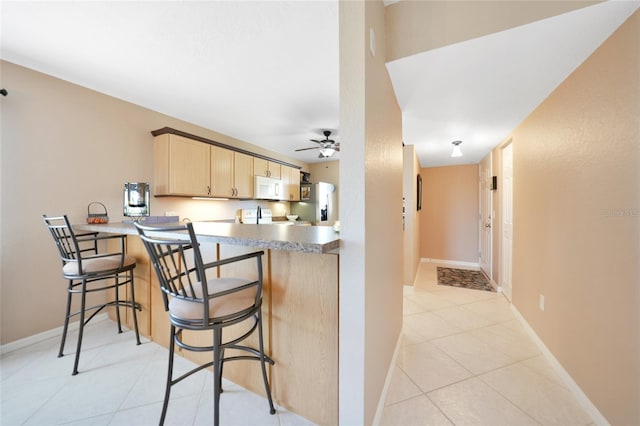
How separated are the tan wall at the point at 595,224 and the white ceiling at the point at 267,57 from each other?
0.67 ft

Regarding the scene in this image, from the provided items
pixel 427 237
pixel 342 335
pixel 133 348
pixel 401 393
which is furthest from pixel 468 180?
pixel 133 348

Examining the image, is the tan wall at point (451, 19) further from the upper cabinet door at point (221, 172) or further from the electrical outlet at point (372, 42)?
the upper cabinet door at point (221, 172)

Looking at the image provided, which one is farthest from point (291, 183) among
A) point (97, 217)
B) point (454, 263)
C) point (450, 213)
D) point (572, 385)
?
point (572, 385)

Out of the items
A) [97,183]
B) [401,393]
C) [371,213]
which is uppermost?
[97,183]

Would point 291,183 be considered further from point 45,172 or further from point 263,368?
point 263,368

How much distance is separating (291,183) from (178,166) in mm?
2545

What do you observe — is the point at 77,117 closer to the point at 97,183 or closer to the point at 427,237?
the point at 97,183

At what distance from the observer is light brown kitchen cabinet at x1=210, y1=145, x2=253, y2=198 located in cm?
348

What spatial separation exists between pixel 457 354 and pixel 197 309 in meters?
2.07

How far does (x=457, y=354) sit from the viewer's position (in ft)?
6.50

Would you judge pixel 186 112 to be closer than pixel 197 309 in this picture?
No

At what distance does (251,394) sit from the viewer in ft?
4.97

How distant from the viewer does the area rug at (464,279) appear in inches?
148

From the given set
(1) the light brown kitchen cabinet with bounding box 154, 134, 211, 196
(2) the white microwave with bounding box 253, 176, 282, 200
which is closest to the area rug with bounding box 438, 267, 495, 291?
(2) the white microwave with bounding box 253, 176, 282, 200
